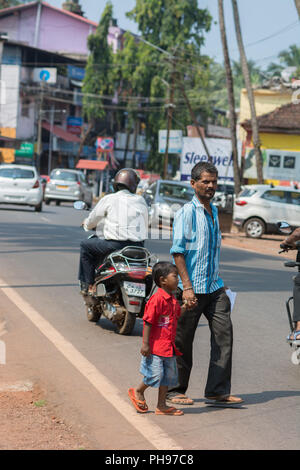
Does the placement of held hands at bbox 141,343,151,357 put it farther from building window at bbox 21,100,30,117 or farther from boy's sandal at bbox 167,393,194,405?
building window at bbox 21,100,30,117

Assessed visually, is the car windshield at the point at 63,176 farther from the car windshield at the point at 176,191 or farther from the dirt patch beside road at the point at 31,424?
the dirt patch beside road at the point at 31,424

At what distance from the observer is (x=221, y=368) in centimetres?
623

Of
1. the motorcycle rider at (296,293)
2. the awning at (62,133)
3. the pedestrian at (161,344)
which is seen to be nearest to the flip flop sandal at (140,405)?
the pedestrian at (161,344)

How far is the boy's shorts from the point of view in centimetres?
586

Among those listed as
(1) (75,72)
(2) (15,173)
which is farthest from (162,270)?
(1) (75,72)

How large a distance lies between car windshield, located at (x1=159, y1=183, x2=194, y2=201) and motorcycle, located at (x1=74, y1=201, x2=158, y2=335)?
19563mm

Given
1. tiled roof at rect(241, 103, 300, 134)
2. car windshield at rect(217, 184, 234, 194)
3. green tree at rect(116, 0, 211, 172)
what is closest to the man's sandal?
car windshield at rect(217, 184, 234, 194)

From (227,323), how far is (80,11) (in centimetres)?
7815

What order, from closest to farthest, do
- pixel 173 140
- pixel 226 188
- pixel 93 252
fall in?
pixel 93 252
pixel 226 188
pixel 173 140

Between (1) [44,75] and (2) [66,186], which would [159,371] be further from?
(1) [44,75]

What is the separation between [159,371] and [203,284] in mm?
749

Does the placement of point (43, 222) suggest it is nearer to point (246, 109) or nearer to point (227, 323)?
point (227, 323)

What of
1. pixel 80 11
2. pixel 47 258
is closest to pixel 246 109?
pixel 80 11

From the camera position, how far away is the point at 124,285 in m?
8.75
